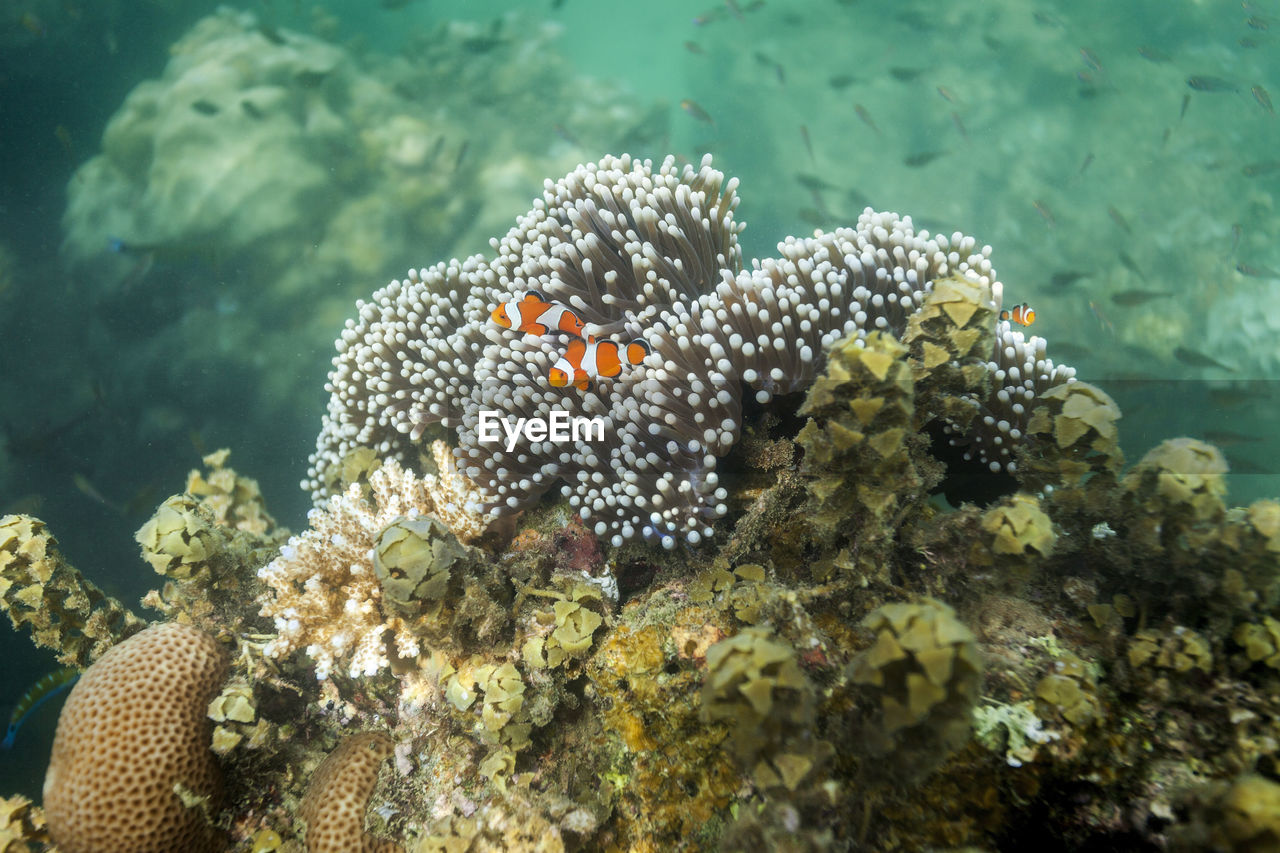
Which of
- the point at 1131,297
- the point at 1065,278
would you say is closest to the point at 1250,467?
the point at 1065,278

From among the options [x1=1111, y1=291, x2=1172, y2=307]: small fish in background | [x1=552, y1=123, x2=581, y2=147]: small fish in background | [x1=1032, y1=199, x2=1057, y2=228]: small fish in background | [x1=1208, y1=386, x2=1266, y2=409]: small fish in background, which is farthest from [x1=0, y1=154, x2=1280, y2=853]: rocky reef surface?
[x1=1032, y1=199, x2=1057, y2=228]: small fish in background

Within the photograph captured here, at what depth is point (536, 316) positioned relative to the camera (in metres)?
2.94

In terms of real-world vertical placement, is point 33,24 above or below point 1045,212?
above

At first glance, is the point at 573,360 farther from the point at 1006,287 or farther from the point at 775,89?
the point at 775,89

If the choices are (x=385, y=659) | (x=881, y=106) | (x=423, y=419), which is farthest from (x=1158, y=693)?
(x=881, y=106)

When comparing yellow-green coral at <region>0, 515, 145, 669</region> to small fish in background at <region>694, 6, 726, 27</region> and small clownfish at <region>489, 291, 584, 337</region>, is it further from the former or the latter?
small fish in background at <region>694, 6, 726, 27</region>

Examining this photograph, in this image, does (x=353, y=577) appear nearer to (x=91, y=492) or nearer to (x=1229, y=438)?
(x=1229, y=438)

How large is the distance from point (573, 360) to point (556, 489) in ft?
2.93

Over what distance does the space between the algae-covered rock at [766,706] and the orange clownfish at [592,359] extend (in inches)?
55.3

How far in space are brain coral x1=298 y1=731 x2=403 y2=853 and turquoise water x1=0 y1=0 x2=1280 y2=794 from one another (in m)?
8.80

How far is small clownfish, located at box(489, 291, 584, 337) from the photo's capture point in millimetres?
2896

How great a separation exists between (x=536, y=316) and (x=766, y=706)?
2.14m

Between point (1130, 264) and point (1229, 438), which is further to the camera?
point (1130, 264)

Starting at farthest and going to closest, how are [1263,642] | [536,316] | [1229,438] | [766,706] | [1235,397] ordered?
[1235,397], [1229,438], [536,316], [1263,642], [766,706]
